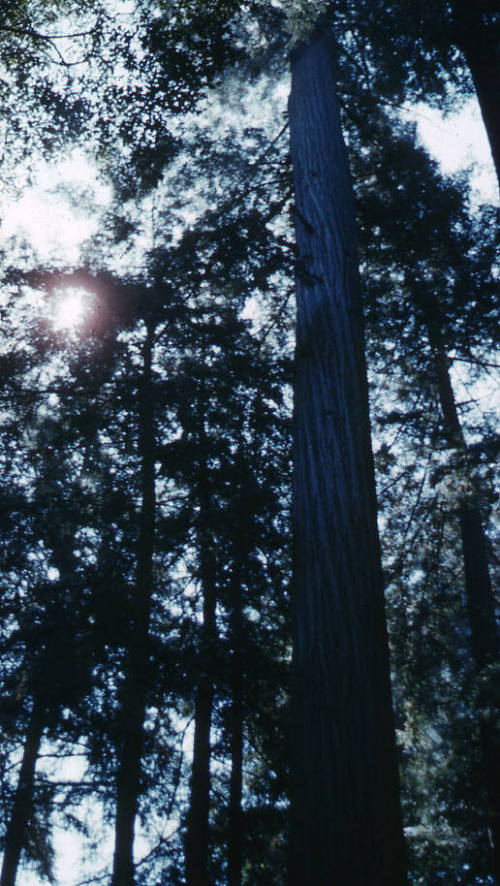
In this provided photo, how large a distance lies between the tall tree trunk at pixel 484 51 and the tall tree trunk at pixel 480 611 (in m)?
3.69

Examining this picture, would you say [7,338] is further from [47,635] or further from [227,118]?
[227,118]

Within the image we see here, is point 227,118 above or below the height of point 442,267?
above

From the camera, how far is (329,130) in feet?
18.1

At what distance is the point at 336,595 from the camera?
3.16 meters

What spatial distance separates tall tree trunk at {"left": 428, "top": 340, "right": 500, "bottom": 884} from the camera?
7150 millimetres

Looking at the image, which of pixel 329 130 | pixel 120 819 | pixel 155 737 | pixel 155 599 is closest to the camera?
pixel 329 130

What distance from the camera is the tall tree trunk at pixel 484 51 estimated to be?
172 inches

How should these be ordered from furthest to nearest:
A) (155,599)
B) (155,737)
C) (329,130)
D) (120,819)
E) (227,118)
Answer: (227,118) < (155,599) < (155,737) < (120,819) < (329,130)

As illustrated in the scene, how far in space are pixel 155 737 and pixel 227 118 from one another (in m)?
10.6

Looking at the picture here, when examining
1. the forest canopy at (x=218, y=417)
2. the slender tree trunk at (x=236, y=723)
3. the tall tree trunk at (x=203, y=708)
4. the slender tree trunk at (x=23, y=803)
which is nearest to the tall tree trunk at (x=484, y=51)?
the forest canopy at (x=218, y=417)

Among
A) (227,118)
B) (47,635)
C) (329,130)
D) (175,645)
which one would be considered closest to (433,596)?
(175,645)

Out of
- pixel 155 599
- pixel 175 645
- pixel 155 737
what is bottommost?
pixel 155 737

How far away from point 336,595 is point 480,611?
23.0ft

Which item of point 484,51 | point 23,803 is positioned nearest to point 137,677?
point 23,803
